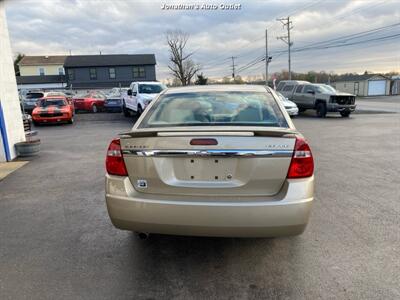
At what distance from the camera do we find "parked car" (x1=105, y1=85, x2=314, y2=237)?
2.90 metres

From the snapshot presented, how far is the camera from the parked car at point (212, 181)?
2896 millimetres

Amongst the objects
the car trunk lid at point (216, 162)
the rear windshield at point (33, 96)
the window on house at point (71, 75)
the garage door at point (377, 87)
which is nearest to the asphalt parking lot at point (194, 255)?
the car trunk lid at point (216, 162)

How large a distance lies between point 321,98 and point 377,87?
53.1 metres

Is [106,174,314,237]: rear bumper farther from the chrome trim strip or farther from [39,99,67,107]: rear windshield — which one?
[39,99,67,107]: rear windshield

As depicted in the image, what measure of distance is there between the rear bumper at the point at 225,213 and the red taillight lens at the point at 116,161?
0.24 m

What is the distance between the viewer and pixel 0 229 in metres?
4.32

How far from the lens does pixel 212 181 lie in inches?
117

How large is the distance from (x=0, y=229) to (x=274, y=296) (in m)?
3.48

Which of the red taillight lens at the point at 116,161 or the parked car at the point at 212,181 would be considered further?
the red taillight lens at the point at 116,161

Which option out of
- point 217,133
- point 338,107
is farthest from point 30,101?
point 217,133

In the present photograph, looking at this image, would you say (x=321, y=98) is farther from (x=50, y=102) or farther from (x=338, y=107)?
(x=50, y=102)

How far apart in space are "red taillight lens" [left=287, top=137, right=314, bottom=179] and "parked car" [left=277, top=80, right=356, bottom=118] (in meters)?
18.4

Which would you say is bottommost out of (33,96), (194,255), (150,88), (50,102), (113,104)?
(194,255)

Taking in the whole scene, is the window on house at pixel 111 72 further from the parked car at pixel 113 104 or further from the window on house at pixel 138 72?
the parked car at pixel 113 104
